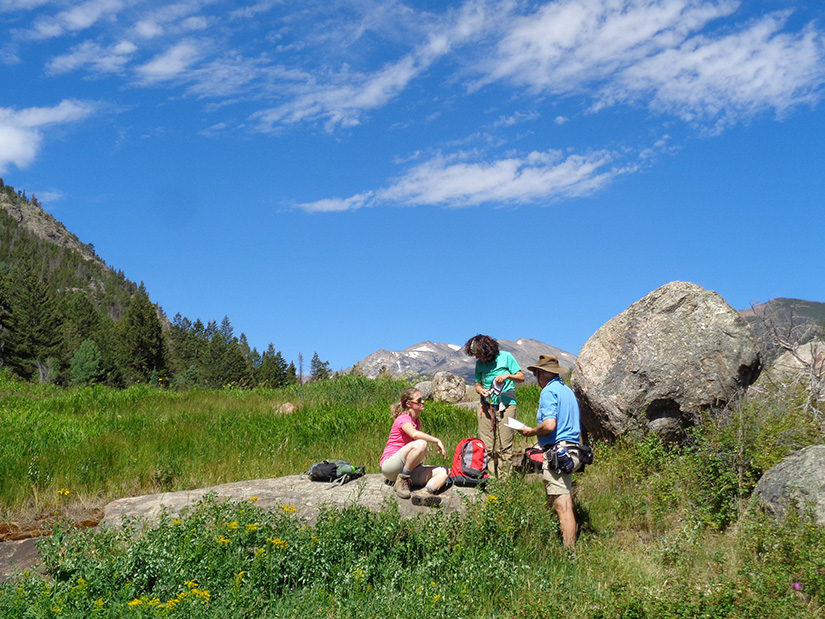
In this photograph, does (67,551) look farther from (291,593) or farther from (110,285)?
(110,285)

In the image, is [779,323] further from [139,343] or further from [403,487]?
[139,343]

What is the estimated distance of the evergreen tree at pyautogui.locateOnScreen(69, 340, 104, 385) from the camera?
2388 inches

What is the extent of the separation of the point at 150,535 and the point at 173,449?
15.2 ft

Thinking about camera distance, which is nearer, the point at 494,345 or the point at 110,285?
the point at 494,345

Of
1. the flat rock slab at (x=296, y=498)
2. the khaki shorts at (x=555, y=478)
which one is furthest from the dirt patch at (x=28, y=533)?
the khaki shorts at (x=555, y=478)

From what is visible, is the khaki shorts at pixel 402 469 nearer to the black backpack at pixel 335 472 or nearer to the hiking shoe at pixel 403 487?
the hiking shoe at pixel 403 487

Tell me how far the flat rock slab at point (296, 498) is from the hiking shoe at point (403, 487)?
0.07 metres

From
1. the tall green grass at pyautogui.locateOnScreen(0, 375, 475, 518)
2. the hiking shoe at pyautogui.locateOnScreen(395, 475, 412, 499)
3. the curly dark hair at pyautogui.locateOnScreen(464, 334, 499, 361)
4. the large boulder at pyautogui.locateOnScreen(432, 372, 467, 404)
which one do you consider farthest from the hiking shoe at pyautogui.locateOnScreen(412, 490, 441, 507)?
the large boulder at pyautogui.locateOnScreen(432, 372, 467, 404)

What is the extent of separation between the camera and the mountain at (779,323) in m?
10.8

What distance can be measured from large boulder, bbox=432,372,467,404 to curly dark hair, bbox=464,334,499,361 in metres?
10.3

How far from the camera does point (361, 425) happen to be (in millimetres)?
13484

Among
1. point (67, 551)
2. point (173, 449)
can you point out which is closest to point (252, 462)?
point (173, 449)

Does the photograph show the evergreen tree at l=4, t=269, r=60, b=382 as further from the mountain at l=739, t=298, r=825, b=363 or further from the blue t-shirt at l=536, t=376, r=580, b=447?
the blue t-shirt at l=536, t=376, r=580, b=447

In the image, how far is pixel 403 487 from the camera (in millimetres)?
7766
